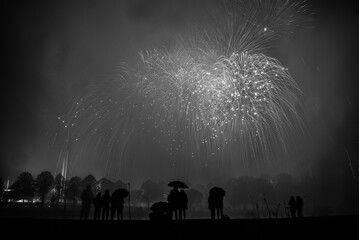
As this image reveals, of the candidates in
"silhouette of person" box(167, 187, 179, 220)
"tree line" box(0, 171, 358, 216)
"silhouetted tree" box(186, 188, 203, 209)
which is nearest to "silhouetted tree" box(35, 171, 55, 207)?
"tree line" box(0, 171, 358, 216)

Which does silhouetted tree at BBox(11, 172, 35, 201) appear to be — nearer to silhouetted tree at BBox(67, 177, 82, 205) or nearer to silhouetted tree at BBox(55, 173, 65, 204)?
silhouetted tree at BBox(55, 173, 65, 204)

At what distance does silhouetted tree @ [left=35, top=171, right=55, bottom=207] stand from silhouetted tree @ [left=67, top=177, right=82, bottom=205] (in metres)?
8.44

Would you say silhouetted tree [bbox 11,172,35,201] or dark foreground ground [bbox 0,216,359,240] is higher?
silhouetted tree [bbox 11,172,35,201]

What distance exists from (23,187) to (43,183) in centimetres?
768

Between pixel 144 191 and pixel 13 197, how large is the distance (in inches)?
2701

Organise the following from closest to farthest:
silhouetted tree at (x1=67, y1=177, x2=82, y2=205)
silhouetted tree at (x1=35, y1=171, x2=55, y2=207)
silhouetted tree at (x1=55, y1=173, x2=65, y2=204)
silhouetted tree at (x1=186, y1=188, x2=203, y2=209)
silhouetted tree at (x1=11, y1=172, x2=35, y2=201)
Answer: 1. silhouetted tree at (x1=11, y1=172, x2=35, y2=201)
2. silhouetted tree at (x1=35, y1=171, x2=55, y2=207)
3. silhouetted tree at (x1=67, y1=177, x2=82, y2=205)
4. silhouetted tree at (x1=55, y1=173, x2=65, y2=204)
5. silhouetted tree at (x1=186, y1=188, x2=203, y2=209)

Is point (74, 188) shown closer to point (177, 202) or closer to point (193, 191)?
point (193, 191)

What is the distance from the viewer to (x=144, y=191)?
153 metres

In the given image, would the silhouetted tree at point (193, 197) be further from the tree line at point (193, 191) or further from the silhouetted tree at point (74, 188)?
the silhouetted tree at point (74, 188)

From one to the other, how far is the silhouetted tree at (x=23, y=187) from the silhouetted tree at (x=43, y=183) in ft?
7.90

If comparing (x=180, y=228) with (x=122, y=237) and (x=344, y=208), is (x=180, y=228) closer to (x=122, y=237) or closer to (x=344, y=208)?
(x=122, y=237)

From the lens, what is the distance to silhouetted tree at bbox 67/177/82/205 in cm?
11038

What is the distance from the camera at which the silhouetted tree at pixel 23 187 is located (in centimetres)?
10444

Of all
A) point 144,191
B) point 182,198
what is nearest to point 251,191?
point 144,191
